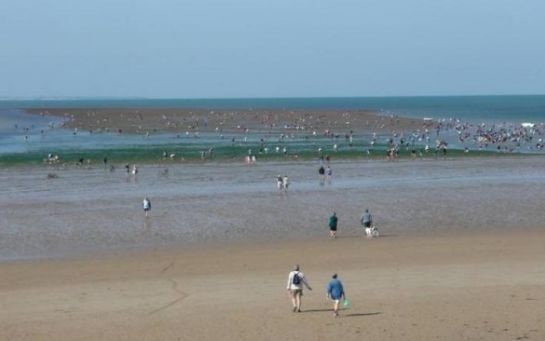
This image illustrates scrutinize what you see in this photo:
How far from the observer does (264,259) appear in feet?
76.6

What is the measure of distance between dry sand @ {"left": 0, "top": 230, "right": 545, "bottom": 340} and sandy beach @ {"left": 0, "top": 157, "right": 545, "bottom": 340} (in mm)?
45

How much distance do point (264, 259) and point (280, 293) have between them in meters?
4.37

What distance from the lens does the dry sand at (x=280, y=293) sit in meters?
16.2

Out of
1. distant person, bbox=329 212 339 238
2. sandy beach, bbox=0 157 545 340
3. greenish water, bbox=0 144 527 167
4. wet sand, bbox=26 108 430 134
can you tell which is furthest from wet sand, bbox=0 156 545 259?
wet sand, bbox=26 108 430 134

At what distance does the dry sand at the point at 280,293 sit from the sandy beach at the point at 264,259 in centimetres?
5

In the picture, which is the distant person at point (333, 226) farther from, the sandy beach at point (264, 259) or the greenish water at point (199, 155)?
the greenish water at point (199, 155)

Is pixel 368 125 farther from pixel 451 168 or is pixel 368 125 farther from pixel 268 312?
pixel 268 312

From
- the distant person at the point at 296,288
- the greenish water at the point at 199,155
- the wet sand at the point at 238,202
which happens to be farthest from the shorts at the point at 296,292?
the greenish water at the point at 199,155

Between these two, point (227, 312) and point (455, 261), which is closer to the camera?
point (227, 312)

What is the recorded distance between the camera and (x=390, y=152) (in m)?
58.2

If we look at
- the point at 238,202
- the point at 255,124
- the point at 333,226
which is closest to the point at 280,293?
the point at 333,226

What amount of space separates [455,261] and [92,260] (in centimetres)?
938

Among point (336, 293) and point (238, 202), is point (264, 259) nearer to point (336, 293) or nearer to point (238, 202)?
point (336, 293)

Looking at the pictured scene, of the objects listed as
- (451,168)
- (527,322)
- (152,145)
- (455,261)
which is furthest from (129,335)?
(152,145)
